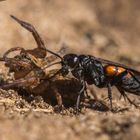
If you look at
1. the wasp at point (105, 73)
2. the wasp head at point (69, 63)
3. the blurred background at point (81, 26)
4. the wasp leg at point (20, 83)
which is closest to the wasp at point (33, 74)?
the wasp leg at point (20, 83)

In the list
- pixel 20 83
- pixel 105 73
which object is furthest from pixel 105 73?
pixel 20 83

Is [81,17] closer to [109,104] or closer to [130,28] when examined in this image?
[130,28]

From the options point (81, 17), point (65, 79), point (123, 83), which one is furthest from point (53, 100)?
point (81, 17)

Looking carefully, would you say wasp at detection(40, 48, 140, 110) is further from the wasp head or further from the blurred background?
the blurred background

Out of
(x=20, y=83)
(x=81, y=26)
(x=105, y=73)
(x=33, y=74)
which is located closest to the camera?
(x=20, y=83)

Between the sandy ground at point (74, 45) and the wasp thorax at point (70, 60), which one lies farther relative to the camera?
the wasp thorax at point (70, 60)

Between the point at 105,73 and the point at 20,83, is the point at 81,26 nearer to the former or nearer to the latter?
the point at 105,73

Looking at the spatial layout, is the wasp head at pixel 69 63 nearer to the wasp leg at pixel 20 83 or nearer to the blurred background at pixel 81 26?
the wasp leg at pixel 20 83

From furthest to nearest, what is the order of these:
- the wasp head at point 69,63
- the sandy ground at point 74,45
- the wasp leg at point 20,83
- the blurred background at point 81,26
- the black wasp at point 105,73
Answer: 1. the blurred background at point 81,26
2. the black wasp at point 105,73
3. the wasp head at point 69,63
4. the wasp leg at point 20,83
5. the sandy ground at point 74,45
